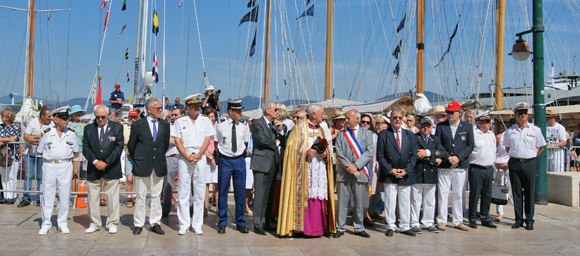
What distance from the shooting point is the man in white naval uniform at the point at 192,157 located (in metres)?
6.98

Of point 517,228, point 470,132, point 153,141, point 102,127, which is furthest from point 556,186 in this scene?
point 102,127

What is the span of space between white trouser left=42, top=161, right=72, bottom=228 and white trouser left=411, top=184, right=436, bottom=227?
477cm

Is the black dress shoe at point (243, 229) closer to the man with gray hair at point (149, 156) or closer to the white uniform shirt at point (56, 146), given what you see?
the man with gray hair at point (149, 156)

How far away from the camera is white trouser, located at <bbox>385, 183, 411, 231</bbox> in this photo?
727cm

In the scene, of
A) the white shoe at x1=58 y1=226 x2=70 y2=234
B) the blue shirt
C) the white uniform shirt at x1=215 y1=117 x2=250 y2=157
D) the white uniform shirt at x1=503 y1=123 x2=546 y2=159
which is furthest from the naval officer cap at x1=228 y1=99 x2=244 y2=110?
the blue shirt

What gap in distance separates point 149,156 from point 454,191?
444 centimetres

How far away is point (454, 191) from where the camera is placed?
25.7ft

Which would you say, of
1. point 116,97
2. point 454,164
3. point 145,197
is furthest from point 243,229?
point 116,97

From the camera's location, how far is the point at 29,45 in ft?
A: 73.1

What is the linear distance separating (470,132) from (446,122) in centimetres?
37

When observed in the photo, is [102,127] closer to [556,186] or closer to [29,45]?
[556,186]

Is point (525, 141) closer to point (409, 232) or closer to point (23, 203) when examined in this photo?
point (409, 232)

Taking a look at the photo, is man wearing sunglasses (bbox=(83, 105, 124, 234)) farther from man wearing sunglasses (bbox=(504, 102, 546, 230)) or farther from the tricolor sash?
man wearing sunglasses (bbox=(504, 102, 546, 230))

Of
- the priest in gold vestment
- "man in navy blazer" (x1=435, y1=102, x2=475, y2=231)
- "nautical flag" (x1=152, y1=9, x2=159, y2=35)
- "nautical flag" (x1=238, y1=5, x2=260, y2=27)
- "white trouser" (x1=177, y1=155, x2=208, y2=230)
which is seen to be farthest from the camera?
"nautical flag" (x1=238, y1=5, x2=260, y2=27)
